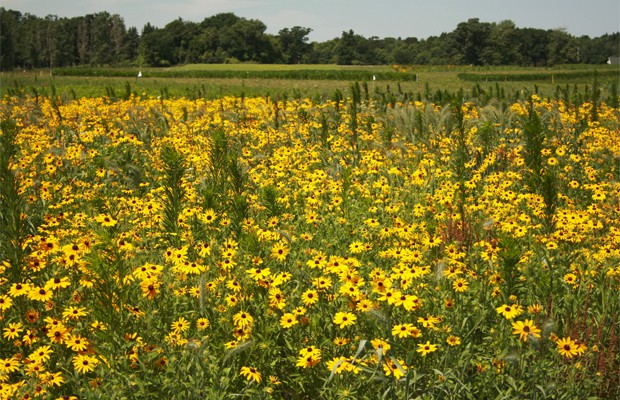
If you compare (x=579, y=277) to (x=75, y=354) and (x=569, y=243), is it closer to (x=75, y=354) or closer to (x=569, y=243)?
(x=569, y=243)

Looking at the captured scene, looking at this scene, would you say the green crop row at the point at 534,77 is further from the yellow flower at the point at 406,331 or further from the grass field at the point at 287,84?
the yellow flower at the point at 406,331

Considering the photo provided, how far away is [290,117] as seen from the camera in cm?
1193

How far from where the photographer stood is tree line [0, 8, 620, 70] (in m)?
122

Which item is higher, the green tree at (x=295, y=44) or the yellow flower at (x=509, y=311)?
the green tree at (x=295, y=44)

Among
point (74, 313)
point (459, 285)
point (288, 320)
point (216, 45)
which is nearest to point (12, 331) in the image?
point (74, 313)

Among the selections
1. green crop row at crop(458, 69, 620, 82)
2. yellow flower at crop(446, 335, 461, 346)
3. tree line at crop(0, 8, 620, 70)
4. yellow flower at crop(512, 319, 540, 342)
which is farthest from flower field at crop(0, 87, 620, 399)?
tree line at crop(0, 8, 620, 70)

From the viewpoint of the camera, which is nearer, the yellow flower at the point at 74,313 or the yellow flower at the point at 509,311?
the yellow flower at the point at 509,311

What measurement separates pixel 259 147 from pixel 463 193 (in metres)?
4.70

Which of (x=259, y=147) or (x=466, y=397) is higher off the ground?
(x=259, y=147)

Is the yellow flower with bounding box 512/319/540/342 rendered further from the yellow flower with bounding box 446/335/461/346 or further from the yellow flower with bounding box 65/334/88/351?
the yellow flower with bounding box 65/334/88/351

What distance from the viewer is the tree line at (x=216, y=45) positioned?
122312 mm

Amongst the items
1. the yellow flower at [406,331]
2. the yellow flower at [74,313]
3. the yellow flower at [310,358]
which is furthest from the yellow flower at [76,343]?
the yellow flower at [406,331]

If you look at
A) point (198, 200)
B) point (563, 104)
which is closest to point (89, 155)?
point (198, 200)

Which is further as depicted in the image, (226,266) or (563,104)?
(563,104)
